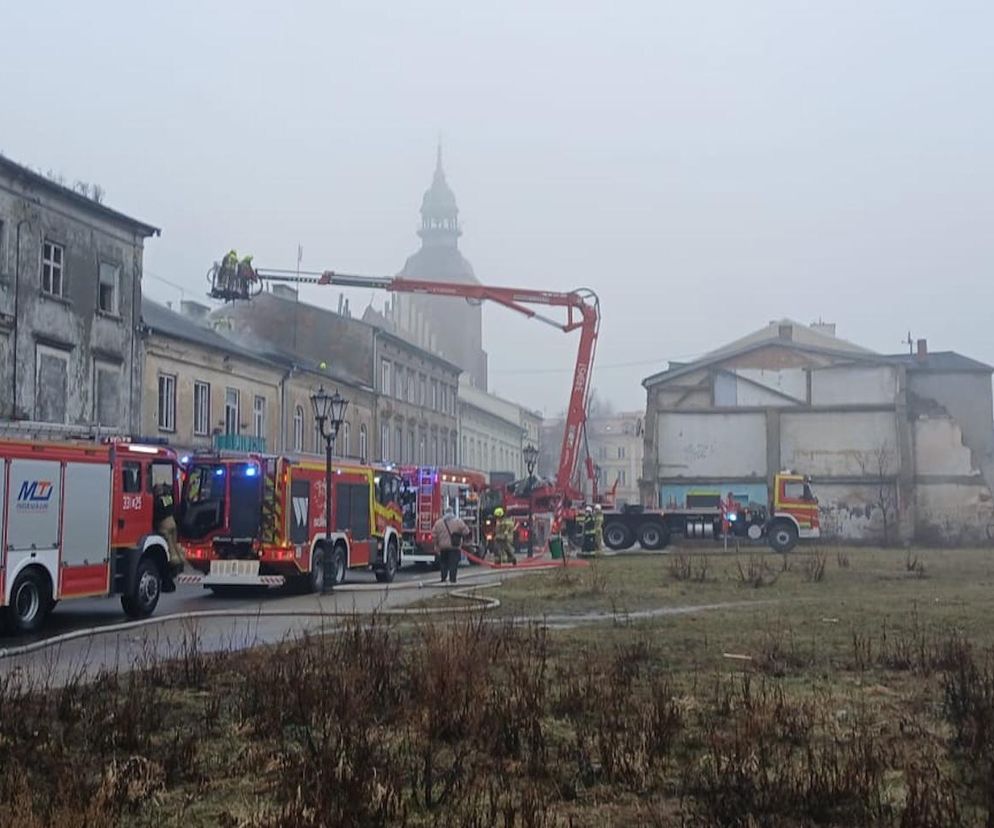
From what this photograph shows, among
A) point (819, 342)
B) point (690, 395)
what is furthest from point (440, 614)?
point (819, 342)

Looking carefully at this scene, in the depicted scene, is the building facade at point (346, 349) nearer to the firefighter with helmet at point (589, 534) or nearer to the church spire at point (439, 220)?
the firefighter with helmet at point (589, 534)

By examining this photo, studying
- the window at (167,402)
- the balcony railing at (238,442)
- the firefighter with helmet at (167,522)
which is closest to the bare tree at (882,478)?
the balcony railing at (238,442)

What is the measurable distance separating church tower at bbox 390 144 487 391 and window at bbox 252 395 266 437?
1134 inches

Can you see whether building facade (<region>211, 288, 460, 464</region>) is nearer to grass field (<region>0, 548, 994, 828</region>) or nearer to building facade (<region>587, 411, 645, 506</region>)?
grass field (<region>0, 548, 994, 828</region>)

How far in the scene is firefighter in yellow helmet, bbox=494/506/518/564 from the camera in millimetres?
33406

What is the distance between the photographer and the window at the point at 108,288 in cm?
3450

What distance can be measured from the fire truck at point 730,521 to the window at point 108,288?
60.6 ft

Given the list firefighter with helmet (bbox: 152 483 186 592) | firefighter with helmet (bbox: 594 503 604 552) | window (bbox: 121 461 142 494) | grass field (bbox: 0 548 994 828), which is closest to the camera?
grass field (bbox: 0 548 994 828)

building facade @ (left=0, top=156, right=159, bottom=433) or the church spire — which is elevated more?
the church spire

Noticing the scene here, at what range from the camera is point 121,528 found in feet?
59.0

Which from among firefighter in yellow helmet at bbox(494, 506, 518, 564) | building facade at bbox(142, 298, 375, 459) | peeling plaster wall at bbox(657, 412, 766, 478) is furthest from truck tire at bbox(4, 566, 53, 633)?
peeling plaster wall at bbox(657, 412, 766, 478)

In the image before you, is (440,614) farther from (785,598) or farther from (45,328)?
(45,328)

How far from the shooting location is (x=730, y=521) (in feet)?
138

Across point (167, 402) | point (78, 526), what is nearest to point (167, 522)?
point (78, 526)
